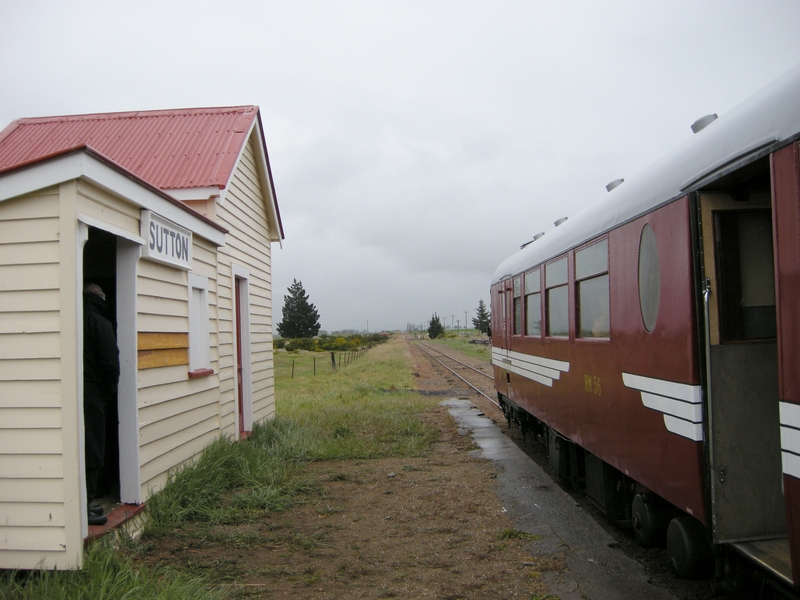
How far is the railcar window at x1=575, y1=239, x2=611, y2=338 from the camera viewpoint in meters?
5.71

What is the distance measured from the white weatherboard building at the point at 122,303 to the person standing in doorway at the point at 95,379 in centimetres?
32

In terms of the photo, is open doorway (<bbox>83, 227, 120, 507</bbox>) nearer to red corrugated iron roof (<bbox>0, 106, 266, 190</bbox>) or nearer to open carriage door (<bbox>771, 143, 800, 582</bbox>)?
red corrugated iron roof (<bbox>0, 106, 266, 190</bbox>)

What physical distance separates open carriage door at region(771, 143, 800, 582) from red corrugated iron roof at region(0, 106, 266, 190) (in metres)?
6.95

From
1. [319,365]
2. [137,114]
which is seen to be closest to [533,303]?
[137,114]

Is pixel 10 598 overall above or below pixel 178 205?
below

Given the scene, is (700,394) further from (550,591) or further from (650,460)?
(550,591)

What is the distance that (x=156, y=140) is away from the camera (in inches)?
391

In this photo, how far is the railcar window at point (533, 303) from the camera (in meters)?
8.40

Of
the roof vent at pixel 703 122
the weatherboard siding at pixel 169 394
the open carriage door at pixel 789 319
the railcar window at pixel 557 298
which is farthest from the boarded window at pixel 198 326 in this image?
the open carriage door at pixel 789 319

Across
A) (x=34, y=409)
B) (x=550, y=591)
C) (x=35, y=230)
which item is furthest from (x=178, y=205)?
(x=550, y=591)

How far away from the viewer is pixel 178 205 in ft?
21.5

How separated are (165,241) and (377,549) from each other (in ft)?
11.3

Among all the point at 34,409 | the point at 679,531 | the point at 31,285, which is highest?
the point at 31,285

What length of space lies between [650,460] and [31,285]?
4.44 meters
